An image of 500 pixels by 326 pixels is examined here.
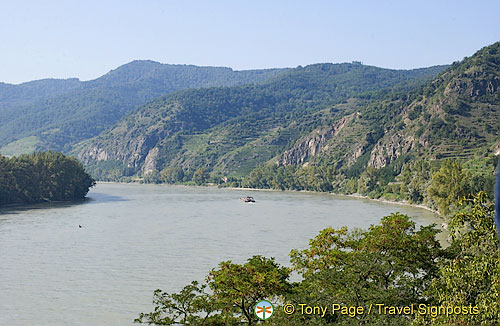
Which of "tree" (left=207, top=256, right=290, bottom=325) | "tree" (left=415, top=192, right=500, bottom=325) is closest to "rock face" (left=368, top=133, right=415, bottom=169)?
"tree" (left=207, top=256, right=290, bottom=325)

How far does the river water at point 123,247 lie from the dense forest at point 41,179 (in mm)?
8735

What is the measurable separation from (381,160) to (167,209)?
2998 inches

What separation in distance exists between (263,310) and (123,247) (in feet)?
133

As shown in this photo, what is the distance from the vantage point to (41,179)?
119562 millimetres

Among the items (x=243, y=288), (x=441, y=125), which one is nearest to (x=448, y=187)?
(x=441, y=125)

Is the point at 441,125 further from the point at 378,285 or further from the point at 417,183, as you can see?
the point at 378,285

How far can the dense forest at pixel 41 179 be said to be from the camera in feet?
362

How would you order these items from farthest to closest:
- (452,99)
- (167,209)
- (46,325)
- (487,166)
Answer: (452,99) → (487,166) → (167,209) → (46,325)

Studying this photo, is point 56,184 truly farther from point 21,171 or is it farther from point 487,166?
point 487,166

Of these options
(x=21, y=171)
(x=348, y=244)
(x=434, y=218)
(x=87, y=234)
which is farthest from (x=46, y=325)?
(x=21, y=171)

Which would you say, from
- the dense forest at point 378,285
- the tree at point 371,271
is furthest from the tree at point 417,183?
the dense forest at point 378,285

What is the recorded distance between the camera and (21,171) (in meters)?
114

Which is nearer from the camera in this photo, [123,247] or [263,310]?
[263,310]

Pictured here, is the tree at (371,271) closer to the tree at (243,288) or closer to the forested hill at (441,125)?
the tree at (243,288)
